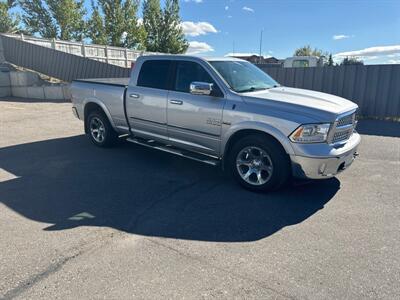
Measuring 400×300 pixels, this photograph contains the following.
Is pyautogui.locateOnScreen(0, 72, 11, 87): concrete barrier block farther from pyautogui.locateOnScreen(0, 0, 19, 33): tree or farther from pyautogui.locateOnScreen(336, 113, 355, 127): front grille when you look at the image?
pyautogui.locateOnScreen(0, 0, 19, 33): tree

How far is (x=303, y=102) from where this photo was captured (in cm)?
421

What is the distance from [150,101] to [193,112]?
100 centimetres

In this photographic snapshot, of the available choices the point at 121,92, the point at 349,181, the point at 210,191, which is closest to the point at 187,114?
the point at 210,191

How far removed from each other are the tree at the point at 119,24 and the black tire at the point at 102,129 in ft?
107

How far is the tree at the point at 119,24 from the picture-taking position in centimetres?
3675

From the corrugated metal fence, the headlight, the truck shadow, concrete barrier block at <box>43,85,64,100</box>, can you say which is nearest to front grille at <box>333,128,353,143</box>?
the headlight

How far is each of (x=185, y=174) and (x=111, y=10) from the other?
3700 centimetres

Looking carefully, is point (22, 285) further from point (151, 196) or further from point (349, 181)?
point (349, 181)

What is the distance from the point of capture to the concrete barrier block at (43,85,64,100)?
15.3 metres

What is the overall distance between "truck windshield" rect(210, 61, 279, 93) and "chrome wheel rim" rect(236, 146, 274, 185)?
0.93 m

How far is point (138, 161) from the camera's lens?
5.93 meters

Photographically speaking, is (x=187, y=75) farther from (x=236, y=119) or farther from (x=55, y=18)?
(x=55, y=18)

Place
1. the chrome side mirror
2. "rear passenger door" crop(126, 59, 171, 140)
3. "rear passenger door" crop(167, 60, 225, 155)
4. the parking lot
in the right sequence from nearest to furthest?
the parking lot
the chrome side mirror
"rear passenger door" crop(167, 60, 225, 155)
"rear passenger door" crop(126, 59, 171, 140)

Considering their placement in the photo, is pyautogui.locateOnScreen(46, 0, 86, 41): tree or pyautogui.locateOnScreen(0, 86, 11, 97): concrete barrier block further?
pyautogui.locateOnScreen(46, 0, 86, 41): tree
